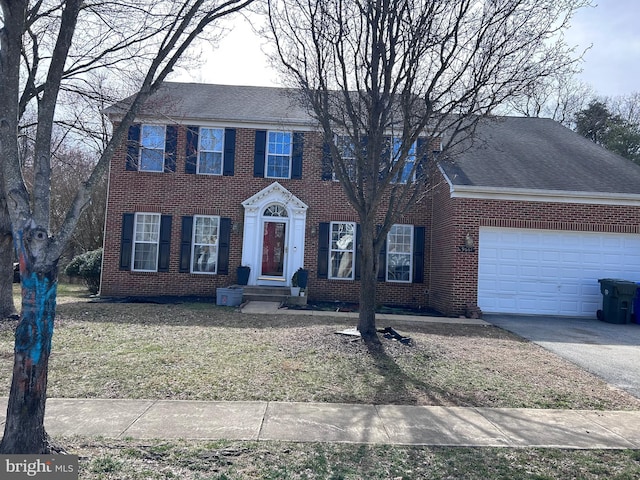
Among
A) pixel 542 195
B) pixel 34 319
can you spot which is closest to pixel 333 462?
pixel 34 319

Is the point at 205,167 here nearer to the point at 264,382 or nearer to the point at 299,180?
the point at 299,180

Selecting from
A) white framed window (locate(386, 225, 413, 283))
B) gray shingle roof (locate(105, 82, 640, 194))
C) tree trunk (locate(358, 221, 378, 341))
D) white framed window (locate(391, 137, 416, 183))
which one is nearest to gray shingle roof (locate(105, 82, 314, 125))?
gray shingle roof (locate(105, 82, 640, 194))

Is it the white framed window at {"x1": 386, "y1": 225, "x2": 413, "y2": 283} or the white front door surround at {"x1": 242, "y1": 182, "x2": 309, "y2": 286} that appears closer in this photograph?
the white front door surround at {"x1": 242, "y1": 182, "x2": 309, "y2": 286}

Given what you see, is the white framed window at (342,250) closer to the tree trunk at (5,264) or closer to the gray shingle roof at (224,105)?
the gray shingle roof at (224,105)

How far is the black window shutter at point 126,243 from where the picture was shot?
43.8ft

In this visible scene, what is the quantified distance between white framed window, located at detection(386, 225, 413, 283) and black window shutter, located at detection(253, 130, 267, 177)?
15.2 feet

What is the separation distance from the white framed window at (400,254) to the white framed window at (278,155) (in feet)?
13.0

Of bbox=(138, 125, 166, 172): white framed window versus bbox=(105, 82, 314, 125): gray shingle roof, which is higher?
bbox=(105, 82, 314, 125): gray shingle roof

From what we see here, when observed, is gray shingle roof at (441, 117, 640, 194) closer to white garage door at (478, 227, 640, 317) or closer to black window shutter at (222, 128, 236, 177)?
white garage door at (478, 227, 640, 317)

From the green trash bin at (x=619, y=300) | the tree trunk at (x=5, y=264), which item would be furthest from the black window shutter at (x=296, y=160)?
the green trash bin at (x=619, y=300)

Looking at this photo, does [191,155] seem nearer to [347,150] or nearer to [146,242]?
[146,242]

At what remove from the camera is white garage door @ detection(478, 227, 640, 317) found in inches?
448

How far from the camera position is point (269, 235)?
13492 mm

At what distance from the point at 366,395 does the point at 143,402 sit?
252cm
